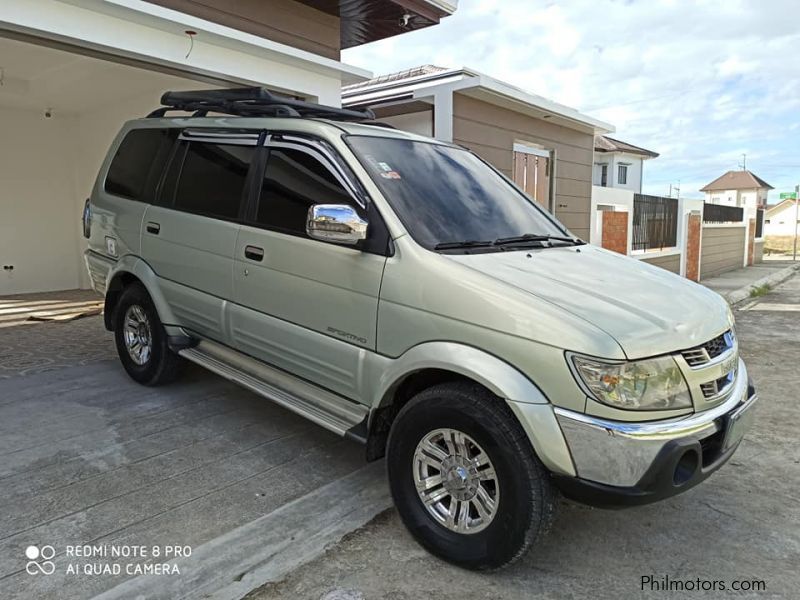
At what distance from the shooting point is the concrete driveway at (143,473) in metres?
2.69

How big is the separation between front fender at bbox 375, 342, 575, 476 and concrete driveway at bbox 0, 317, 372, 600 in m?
1.06

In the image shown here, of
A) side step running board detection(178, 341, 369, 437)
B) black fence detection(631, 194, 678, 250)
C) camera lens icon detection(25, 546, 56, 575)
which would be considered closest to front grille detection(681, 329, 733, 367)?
side step running board detection(178, 341, 369, 437)

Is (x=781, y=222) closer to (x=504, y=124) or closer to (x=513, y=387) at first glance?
(x=504, y=124)

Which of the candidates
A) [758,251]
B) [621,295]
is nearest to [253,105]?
[621,295]

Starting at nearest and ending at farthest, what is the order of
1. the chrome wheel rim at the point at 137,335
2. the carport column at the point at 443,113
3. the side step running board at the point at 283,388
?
the side step running board at the point at 283,388, the chrome wheel rim at the point at 137,335, the carport column at the point at 443,113

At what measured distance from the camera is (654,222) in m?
13.8

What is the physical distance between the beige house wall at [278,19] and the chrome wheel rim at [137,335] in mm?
2877

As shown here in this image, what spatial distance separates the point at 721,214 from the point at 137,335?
1876 centimetres

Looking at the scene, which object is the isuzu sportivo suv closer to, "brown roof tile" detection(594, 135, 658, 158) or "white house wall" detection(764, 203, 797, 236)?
"brown roof tile" detection(594, 135, 658, 158)

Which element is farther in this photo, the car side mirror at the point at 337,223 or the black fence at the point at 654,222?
the black fence at the point at 654,222

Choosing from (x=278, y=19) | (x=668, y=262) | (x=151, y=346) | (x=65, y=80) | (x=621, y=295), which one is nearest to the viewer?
(x=621, y=295)

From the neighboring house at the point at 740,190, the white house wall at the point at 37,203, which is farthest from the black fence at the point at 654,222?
the neighboring house at the point at 740,190

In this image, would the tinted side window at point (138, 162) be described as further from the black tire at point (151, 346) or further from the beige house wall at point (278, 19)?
the beige house wall at point (278, 19)

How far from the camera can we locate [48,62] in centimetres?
752
